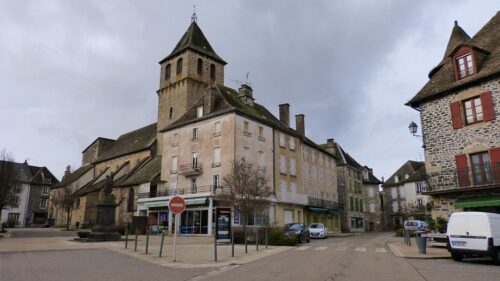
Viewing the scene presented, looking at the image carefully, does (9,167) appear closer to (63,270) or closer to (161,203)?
(161,203)

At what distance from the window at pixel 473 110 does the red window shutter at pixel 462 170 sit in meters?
1.83

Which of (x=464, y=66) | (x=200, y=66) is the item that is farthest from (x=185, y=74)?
(x=464, y=66)

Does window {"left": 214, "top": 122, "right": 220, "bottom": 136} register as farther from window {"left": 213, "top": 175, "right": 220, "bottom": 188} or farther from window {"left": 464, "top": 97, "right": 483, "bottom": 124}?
window {"left": 464, "top": 97, "right": 483, "bottom": 124}

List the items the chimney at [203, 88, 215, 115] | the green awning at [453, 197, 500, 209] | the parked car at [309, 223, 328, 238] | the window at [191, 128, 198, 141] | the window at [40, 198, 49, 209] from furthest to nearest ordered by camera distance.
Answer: the window at [40, 198, 49, 209], the window at [191, 128, 198, 141], the chimney at [203, 88, 215, 115], the parked car at [309, 223, 328, 238], the green awning at [453, 197, 500, 209]

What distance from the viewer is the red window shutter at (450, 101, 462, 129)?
18266mm

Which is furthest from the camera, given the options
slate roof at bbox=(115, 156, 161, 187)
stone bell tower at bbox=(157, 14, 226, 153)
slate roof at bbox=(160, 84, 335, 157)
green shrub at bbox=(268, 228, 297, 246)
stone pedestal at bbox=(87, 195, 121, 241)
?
stone bell tower at bbox=(157, 14, 226, 153)

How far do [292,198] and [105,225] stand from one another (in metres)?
18.1

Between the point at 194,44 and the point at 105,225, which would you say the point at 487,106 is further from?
the point at 194,44

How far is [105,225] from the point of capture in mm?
20250

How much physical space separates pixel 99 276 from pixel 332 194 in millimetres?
38352

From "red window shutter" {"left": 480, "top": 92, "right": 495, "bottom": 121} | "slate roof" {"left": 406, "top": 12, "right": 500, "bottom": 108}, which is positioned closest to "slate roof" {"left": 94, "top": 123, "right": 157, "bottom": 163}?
"slate roof" {"left": 406, "top": 12, "right": 500, "bottom": 108}

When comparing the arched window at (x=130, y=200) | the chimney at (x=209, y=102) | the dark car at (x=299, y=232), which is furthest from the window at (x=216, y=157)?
the arched window at (x=130, y=200)

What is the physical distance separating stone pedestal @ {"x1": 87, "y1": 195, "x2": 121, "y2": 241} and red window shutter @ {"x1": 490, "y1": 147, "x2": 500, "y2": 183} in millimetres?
18982

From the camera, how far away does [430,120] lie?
64.4 feet
